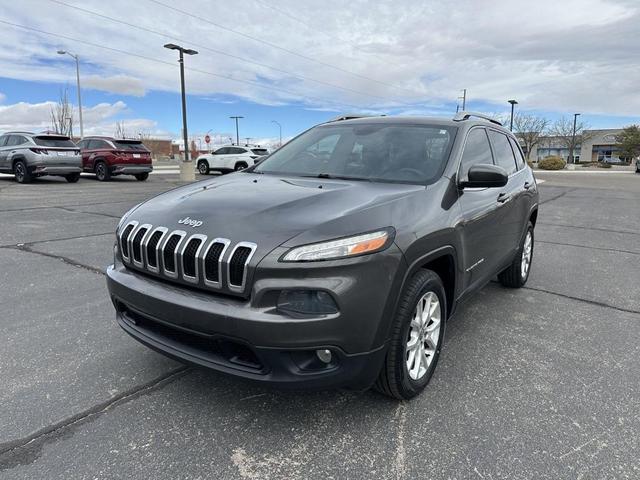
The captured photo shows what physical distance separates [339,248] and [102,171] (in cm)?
1887

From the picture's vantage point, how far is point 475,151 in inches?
149

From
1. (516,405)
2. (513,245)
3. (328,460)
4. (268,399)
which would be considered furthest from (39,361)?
(513,245)

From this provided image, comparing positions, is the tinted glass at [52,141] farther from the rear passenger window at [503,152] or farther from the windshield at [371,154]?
the rear passenger window at [503,152]

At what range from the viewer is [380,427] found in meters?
2.57

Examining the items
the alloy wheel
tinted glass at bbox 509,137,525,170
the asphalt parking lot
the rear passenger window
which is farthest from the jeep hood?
tinted glass at bbox 509,137,525,170

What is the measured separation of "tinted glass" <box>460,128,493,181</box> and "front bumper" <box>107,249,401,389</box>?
1325 millimetres

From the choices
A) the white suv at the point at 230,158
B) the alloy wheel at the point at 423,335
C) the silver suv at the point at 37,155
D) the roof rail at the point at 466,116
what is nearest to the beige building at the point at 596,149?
the white suv at the point at 230,158

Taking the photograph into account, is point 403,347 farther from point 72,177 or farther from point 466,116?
point 72,177

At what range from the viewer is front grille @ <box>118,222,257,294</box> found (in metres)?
2.27

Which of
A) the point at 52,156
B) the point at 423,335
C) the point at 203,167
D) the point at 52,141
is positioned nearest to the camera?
the point at 423,335

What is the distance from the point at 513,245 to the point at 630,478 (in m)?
2.57

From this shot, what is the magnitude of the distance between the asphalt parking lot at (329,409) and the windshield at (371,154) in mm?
1357

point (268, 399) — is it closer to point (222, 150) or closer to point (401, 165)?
point (401, 165)

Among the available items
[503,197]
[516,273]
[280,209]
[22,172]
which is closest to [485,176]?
[503,197]
